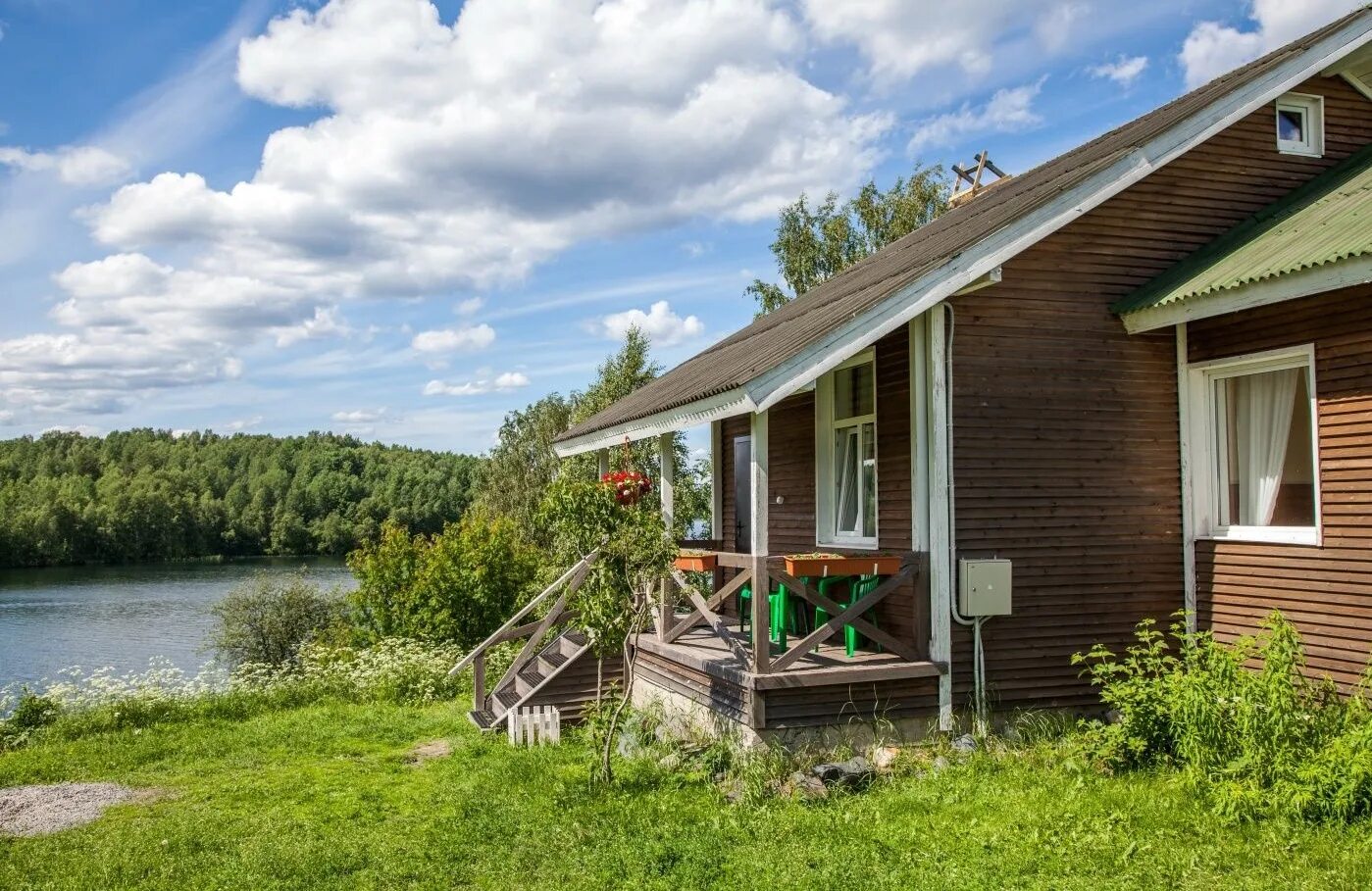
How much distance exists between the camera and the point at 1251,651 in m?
7.72

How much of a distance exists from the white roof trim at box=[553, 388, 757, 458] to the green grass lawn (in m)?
2.89

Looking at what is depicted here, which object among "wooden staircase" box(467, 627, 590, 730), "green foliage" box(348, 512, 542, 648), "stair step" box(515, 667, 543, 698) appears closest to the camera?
"wooden staircase" box(467, 627, 590, 730)

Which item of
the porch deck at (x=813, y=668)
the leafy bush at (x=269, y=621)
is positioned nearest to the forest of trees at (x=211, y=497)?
the leafy bush at (x=269, y=621)

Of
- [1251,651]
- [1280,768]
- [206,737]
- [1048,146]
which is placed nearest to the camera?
[1280,768]

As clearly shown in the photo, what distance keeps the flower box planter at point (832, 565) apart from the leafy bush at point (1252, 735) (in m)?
1.66

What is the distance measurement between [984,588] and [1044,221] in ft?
9.96

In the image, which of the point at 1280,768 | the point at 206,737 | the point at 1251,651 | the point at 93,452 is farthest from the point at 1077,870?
the point at 93,452

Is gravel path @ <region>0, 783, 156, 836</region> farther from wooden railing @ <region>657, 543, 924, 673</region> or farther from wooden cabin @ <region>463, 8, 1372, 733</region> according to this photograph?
wooden railing @ <region>657, 543, 924, 673</region>

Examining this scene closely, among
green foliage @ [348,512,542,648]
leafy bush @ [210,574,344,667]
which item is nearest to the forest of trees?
leafy bush @ [210,574,344,667]

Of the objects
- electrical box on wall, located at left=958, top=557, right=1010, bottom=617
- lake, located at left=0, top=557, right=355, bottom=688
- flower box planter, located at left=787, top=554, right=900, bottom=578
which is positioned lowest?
lake, located at left=0, top=557, right=355, bottom=688

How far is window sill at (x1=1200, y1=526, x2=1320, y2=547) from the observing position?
24.5 ft

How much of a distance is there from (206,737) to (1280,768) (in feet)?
35.3

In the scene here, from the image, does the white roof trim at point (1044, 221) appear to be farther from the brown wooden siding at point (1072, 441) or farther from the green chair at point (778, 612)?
the green chair at point (778, 612)

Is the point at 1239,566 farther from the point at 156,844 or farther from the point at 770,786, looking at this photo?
the point at 156,844
